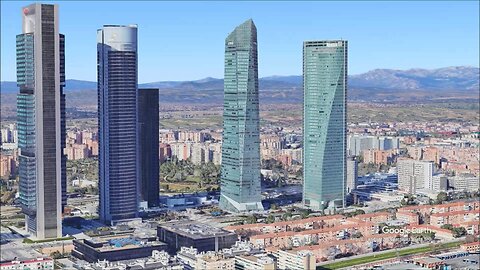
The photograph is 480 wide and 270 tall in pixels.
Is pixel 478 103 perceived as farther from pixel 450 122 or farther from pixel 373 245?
pixel 373 245

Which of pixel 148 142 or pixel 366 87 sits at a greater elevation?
pixel 366 87

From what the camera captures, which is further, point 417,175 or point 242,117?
point 417,175

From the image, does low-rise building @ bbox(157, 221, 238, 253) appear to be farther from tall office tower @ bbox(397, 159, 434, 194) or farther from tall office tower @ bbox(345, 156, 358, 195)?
tall office tower @ bbox(397, 159, 434, 194)

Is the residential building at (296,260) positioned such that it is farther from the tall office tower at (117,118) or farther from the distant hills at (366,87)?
the distant hills at (366,87)

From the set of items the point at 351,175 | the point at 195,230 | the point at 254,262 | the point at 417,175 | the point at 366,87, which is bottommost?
the point at 254,262

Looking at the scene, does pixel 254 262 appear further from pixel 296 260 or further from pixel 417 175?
pixel 417 175

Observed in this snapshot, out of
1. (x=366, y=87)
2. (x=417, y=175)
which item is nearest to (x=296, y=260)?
(x=417, y=175)
